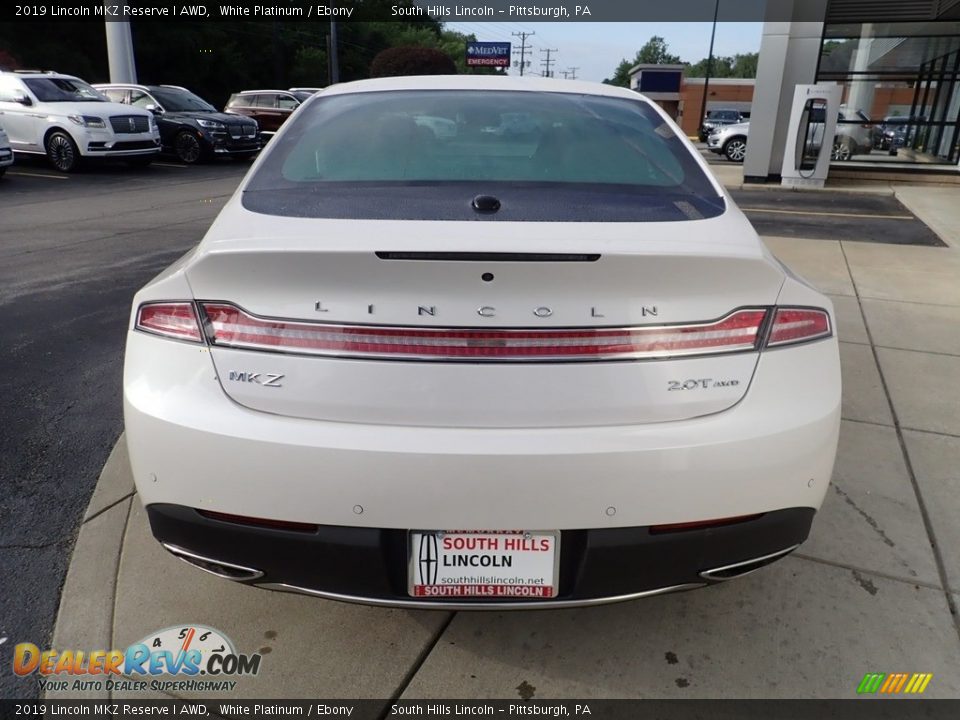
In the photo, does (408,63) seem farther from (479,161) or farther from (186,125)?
(479,161)

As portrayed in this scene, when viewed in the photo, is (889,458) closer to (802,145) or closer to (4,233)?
(4,233)

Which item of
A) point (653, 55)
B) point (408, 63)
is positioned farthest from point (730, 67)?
point (408, 63)

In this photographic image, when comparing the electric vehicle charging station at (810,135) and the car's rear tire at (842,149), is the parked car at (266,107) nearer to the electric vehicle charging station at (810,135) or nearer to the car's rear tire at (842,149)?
the electric vehicle charging station at (810,135)

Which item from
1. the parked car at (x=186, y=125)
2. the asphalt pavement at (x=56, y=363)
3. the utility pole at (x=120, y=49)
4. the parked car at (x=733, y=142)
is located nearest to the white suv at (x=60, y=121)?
the parked car at (x=186, y=125)

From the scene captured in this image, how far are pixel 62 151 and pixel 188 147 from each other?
3.67 m

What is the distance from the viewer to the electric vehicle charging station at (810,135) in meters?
13.8

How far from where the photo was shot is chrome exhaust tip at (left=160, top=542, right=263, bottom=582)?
6.35 feet

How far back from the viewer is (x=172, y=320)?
74.8 inches

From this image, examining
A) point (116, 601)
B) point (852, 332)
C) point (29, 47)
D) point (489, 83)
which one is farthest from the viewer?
point (29, 47)

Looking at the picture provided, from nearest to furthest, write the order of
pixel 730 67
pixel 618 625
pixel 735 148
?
pixel 618 625 < pixel 735 148 < pixel 730 67

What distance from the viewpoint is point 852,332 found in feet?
17.3

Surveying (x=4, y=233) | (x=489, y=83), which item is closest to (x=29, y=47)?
(x=4, y=233)

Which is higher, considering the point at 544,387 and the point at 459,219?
the point at 459,219

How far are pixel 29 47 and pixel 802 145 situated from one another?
3098 cm
